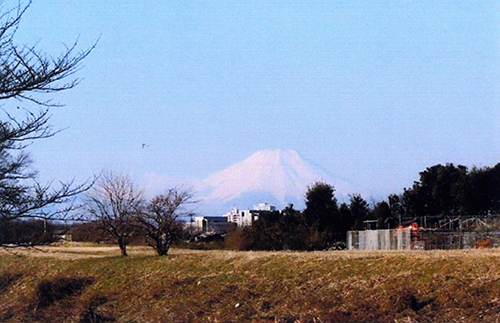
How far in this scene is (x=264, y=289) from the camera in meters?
23.5

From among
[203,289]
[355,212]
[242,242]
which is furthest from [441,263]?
[355,212]

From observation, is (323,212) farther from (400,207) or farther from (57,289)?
(57,289)

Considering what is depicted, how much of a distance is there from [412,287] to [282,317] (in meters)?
3.43

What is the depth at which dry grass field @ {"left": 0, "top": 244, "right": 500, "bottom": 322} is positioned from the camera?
19266mm

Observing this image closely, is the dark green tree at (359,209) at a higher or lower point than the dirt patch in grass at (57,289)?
higher

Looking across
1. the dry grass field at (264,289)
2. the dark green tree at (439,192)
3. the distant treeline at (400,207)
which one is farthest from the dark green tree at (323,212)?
the dry grass field at (264,289)

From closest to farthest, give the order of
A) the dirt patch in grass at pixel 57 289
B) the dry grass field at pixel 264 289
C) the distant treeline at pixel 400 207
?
1. the dry grass field at pixel 264 289
2. the dirt patch in grass at pixel 57 289
3. the distant treeline at pixel 400 207

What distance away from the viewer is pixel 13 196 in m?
11.5

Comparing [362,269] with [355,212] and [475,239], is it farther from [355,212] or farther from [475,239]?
[355,212]

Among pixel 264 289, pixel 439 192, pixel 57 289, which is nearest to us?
pixel 264 289

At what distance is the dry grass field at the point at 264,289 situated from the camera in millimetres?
19266

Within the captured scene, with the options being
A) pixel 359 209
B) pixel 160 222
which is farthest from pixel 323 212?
pixel 160 222

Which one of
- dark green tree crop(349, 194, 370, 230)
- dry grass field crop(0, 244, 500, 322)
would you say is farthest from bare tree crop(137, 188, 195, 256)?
dark green tree crop(349, 194, 370, 230)

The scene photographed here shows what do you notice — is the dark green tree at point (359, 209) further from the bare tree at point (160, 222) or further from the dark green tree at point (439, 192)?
the bare tree at point (160, 222)
